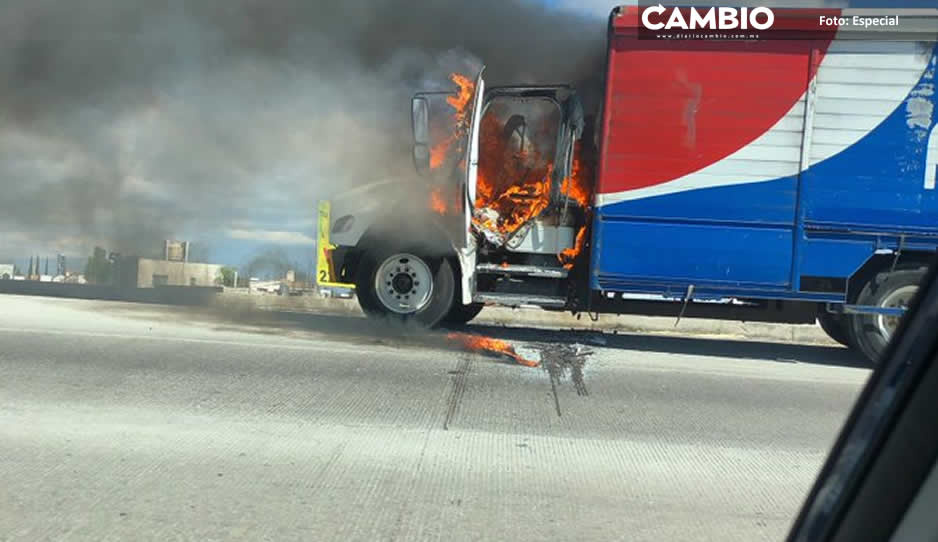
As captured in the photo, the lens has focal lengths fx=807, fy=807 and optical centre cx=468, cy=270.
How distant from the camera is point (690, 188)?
25.9 feet

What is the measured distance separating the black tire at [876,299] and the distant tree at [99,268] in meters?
10.2

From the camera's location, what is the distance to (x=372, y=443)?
15.4 ft

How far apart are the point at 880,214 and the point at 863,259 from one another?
1.48 feet

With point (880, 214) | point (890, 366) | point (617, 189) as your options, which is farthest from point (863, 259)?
point (890, 366)

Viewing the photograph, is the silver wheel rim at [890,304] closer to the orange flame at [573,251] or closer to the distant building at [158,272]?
the orange flame at [573,251]

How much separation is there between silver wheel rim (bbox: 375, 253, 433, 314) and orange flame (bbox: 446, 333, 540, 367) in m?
0.52

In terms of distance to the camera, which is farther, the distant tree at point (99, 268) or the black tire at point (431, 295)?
the distant tree at point (99, 268)

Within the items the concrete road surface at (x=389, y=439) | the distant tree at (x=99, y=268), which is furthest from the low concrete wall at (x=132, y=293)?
the concrete road surface at (x=389, y=439)

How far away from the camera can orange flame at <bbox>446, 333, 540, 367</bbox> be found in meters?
7.41

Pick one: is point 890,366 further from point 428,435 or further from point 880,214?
point 880,214

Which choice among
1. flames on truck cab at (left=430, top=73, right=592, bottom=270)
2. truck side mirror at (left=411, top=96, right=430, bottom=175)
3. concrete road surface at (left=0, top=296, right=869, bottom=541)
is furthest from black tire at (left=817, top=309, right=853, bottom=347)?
truck side mirror at (left=411, top=96, right=430, bottom=175)

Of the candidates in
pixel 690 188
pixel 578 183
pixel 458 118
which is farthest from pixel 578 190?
pixel 458 118

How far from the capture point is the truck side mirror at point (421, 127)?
820 centimetres

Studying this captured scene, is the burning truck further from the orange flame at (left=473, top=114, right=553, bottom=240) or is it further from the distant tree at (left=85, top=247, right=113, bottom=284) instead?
the distant tree at (left=85, top=247, right=113, bottom=284)
